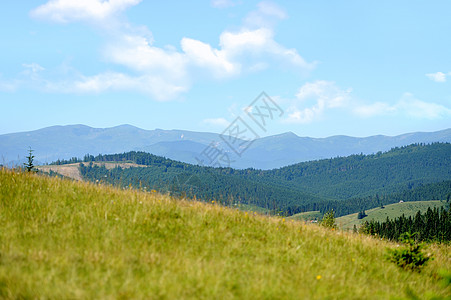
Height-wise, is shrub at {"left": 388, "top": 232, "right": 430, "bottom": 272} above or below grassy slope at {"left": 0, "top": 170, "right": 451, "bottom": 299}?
below

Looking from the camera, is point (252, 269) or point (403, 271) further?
point (403, 271)

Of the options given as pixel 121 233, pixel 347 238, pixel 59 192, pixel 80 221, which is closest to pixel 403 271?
pixel 347 238

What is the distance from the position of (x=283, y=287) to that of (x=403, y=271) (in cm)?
387

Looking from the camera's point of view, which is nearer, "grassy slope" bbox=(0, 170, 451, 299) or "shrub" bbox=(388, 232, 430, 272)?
"grassy slope" bbox=(0, 170, 451, 299)

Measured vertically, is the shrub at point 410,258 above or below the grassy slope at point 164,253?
below

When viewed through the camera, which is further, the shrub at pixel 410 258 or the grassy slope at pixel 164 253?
the shrub at pixel 410 258

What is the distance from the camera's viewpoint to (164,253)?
251 inches

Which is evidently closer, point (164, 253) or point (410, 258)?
point (164, 253)

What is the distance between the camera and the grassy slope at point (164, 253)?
514 centimetres

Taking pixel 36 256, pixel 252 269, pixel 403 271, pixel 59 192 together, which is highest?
pixel 59 192

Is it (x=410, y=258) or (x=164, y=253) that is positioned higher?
(x=164, y=253)

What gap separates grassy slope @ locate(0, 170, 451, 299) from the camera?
16.9 feet

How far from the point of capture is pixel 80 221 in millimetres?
7340

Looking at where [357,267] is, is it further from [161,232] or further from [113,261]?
[113,261]
